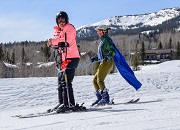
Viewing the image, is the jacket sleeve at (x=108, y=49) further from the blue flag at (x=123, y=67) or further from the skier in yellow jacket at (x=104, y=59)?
the blue flag at (x=123, y=67)

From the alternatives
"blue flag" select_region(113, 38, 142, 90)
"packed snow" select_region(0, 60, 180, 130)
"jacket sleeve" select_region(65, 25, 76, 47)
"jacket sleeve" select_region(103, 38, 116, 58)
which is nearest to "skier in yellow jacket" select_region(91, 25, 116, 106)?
"jacket sleeve" select_region(103, 38, 116, 58)

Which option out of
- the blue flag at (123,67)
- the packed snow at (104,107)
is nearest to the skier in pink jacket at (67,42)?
the packed snow at (104,107)

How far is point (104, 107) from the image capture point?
6773 millimetres

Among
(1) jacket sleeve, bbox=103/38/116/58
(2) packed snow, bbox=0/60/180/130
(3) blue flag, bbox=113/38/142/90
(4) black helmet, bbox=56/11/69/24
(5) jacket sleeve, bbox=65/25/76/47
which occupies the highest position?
(4) black helmet, bbox=56/11/69/24

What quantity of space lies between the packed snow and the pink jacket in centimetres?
125

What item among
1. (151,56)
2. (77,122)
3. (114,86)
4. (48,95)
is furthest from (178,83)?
(151,56)

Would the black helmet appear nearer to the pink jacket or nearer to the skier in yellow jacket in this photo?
the pink jacket

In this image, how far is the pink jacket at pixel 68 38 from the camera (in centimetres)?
632

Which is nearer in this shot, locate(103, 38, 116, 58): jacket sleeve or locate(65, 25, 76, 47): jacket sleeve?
locate(65, 25, 76, 47): jacket sleeve

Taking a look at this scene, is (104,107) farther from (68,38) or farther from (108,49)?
(68,38)

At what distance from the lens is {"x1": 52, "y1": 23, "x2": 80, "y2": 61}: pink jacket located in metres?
6.32

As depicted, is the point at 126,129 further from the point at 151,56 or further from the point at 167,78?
the point at 151,56

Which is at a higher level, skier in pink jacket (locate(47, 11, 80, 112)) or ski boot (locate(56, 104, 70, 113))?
skier in pink jacket (locate(47, 11, 80, 112))

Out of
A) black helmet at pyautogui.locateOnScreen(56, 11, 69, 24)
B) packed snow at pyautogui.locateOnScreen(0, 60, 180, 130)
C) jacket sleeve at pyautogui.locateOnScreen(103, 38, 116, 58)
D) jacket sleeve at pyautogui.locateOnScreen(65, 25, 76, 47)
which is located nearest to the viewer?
packed snow at pyautogui.locateOnScreen(0, 60, 180, 130)
